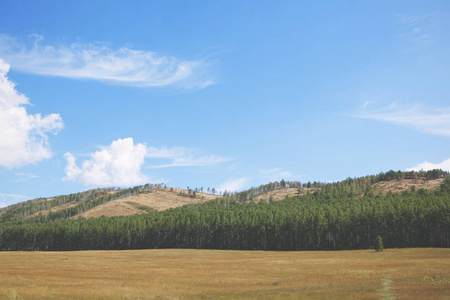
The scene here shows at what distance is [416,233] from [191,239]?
9919 cm

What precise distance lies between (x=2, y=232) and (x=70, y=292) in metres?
200

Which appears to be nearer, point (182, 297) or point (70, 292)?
point (182, 297)

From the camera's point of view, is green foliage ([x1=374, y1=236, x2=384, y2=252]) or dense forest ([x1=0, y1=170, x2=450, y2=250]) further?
dense forest ([x1=0, y1=170, x2=450, y2=250])

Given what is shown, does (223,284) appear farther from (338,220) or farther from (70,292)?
(338,220)

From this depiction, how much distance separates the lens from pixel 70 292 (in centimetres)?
3497

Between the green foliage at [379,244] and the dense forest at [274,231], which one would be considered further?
the dense forest at [274,231]

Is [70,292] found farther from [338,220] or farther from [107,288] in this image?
[338,220]

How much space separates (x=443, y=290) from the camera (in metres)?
31.4

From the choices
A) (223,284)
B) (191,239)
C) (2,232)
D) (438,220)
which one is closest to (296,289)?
(223,284)

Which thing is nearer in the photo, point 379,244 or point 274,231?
point 379,244

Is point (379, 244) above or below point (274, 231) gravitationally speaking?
below

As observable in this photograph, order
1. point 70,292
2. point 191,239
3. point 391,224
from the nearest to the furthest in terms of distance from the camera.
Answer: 1. point 70,292
2. point 391,224
3. point 191,239

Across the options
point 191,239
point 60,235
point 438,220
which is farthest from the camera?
point 60,235

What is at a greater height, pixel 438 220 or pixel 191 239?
pixel 438 220
